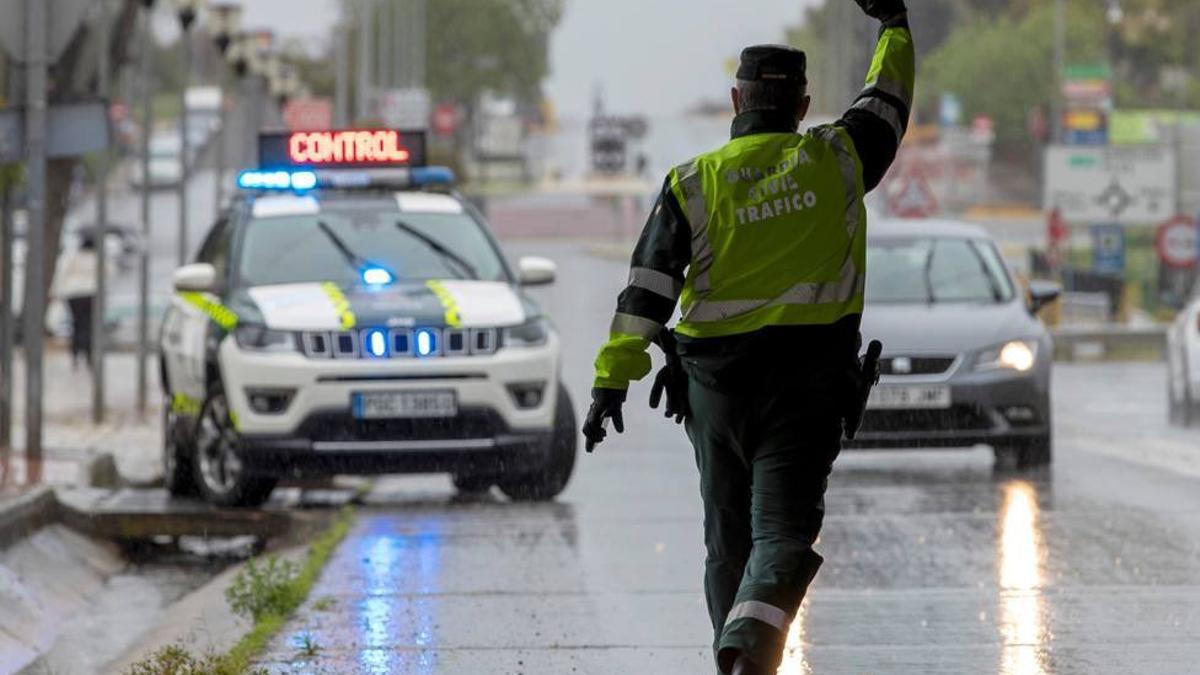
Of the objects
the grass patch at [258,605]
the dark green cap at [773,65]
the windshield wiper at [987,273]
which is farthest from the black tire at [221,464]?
the dark green cap at [773,65]

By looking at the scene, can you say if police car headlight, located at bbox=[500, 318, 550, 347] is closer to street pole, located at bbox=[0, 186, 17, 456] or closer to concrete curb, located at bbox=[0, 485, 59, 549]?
concrete curb, located at bbox=[0, 485, 59, 549]

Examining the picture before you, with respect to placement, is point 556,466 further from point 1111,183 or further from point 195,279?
point 1111,183

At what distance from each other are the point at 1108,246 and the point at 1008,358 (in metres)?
27.3

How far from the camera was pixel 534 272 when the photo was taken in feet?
46.2

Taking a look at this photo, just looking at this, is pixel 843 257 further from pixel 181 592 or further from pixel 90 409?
pixel 90 409

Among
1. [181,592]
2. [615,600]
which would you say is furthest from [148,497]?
[615,600]

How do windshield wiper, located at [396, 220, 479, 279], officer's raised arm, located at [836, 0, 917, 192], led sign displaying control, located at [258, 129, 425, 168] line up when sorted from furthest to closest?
1. led sign displaying control, located at [258, 129, 425, 168]
2. windshield wiper, located at [396, 220, 479, 279]
3. officer's raised arm, located at [836, 0, 917, 192]

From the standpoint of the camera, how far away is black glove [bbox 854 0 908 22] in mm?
6820

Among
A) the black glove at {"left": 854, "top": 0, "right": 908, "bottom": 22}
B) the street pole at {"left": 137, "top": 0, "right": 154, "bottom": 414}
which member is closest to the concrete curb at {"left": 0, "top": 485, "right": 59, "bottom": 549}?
the black glove at {"left": 854, "top": 0, "right": 908, "bottom": 22}

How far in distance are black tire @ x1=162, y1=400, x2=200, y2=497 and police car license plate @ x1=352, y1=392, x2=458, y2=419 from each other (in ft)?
4.84

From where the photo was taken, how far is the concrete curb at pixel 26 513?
11.9 meters

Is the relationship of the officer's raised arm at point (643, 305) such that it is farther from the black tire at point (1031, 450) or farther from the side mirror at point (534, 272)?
the black tire at point (1031, 450)

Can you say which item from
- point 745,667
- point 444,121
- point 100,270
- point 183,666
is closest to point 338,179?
point 100,270

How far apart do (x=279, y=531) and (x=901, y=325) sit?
13.6ft
